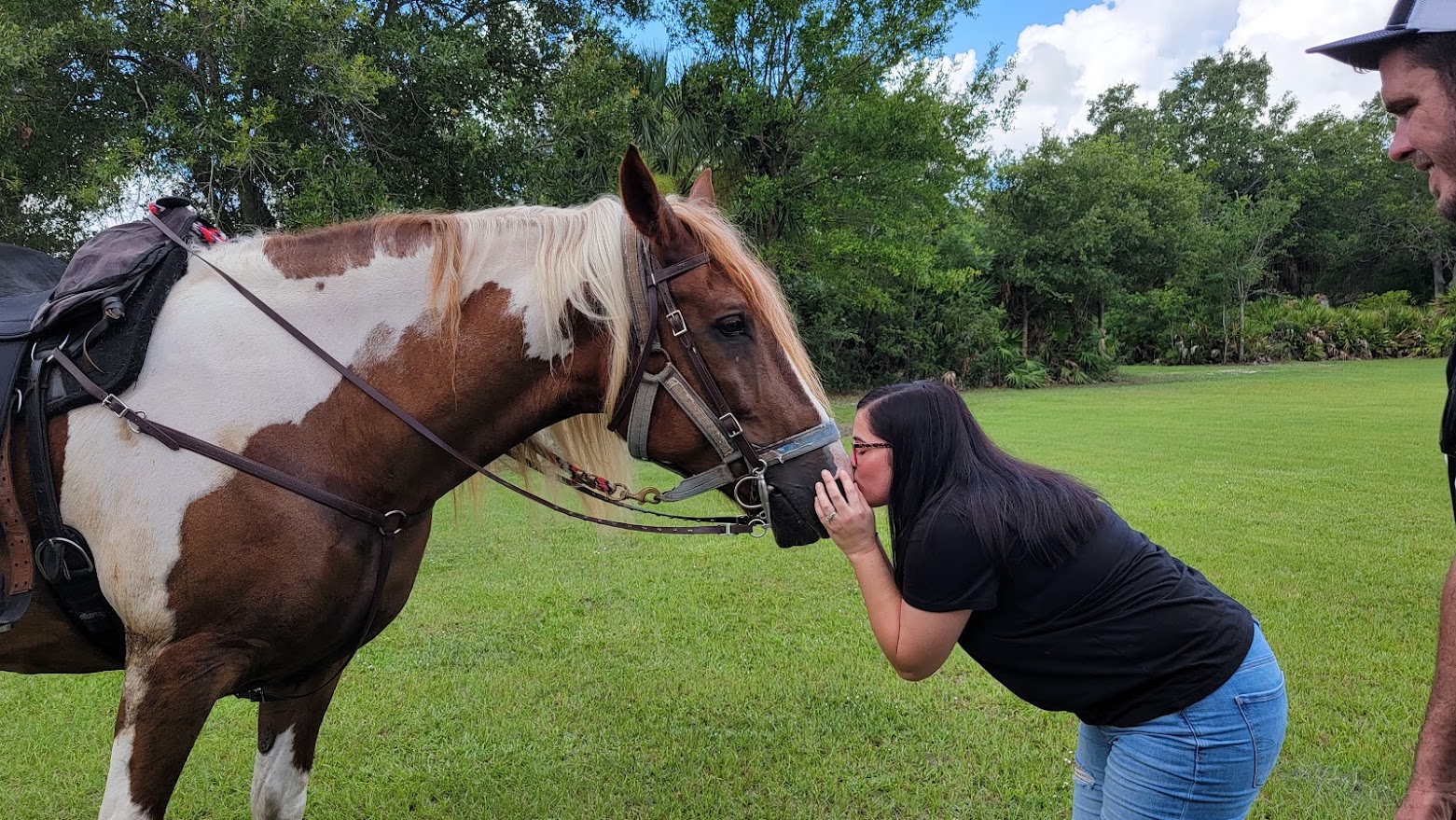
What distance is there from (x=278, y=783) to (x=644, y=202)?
2.13 meters

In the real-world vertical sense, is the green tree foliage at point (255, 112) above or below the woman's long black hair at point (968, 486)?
above

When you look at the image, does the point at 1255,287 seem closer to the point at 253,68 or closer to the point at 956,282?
the point at 956,282

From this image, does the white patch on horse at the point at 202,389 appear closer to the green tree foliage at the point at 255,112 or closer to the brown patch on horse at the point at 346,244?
the brown patch on horse at the point at 346,244

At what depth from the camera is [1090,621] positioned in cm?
192

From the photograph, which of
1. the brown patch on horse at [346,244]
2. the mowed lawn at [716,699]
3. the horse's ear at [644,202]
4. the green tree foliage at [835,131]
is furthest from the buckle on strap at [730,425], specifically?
the green tree foliage at [835,131]

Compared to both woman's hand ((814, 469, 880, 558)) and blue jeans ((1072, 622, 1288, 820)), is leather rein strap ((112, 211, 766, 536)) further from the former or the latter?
blue jeans ((1072, 622, 1288, 820))

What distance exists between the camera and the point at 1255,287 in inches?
1596

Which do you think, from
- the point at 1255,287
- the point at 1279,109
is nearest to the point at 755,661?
the point at 1255,287

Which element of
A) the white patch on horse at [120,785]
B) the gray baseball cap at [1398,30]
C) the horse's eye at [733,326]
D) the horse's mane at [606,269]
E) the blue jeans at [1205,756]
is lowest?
the blue jeans at [1205,756]

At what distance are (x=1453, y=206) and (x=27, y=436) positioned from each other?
9.19ft

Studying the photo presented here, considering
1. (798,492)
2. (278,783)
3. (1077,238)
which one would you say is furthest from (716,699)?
(1077,238)

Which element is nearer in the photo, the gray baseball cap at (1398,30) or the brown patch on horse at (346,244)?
the gray baseball cap at (1398,30)

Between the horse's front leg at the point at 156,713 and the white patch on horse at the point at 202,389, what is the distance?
7cm

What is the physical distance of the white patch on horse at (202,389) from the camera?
1782 mm
